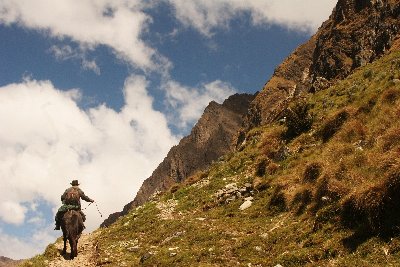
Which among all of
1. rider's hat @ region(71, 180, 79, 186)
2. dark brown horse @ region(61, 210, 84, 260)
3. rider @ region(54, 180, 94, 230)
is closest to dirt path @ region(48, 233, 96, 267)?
dark brown horse @ region(61, 210, 84, 260)

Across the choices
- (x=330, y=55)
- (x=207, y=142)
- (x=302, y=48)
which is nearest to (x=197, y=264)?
(x=330, y=55)

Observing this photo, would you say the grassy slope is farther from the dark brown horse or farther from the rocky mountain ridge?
the rocky mountain ridge

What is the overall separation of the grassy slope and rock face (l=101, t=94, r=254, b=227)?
112893mm

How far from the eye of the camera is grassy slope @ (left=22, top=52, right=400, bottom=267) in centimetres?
1212

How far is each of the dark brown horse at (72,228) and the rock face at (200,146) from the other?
119264mm

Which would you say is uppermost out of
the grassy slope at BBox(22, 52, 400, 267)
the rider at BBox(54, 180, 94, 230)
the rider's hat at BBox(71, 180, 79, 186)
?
the rider's hat at BBox(71, 180, 79, 186)

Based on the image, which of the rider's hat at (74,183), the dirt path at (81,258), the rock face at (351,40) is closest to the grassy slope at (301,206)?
the dirt path at (81,258)

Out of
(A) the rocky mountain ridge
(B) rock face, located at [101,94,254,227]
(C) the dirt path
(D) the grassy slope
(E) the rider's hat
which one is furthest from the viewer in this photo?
(B) rock face, located at [101,94,254,227]

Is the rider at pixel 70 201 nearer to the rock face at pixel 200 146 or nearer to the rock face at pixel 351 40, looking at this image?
the rock face at pixel 351 40

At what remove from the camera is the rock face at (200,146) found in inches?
5728

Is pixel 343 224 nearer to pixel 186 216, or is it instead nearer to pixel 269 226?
pixel 269 226

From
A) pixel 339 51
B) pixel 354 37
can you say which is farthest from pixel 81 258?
pixel 354 37

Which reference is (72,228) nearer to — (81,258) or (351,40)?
(81,258)

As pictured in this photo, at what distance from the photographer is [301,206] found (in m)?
17.3
